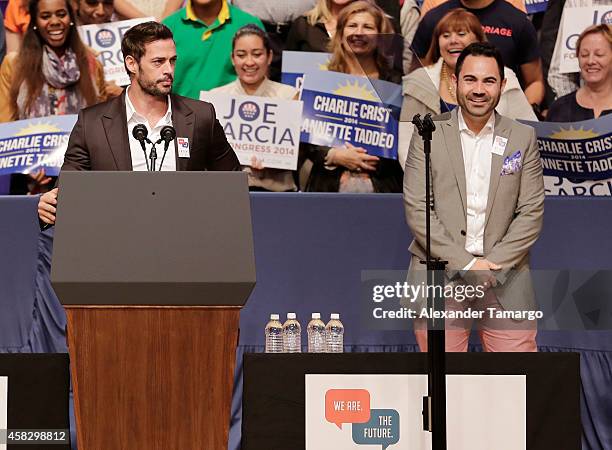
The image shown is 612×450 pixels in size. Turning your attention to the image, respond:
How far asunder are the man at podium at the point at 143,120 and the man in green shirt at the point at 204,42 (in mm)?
1539

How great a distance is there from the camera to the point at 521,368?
3447mm

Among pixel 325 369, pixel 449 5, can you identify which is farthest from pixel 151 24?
pixel 449 5

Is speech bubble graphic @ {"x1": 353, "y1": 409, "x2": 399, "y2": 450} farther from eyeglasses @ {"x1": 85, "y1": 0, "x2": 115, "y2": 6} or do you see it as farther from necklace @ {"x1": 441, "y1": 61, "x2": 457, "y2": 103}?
eyeglasses @ {"x1": 85, "y1": 0, "x2": 115, "y2": 6}

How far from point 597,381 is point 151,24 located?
2666 mm

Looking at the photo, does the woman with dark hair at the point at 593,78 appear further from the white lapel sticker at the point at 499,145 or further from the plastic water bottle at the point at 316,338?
→ the plastic water bottle at the point at 316,338

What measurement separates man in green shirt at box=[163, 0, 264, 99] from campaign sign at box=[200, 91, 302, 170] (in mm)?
127

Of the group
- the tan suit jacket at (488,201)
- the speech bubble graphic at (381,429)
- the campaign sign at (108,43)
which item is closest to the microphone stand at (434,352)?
the speech bubble graphic at (381,429)

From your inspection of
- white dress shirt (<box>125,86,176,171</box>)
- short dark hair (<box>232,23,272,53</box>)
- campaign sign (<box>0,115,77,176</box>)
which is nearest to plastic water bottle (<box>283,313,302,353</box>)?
white dress shirt (<box>125,86,176,171</box>)

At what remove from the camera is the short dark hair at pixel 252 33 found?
→ 523 cm

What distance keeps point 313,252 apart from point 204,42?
1.26 meters

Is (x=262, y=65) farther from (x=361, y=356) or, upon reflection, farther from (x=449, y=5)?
(x=361, y=356)

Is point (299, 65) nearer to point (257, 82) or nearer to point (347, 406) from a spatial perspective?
point (257, 82)

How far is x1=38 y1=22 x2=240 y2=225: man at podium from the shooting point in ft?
11.8

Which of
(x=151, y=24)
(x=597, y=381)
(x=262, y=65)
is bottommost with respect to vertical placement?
(x=597, y=381)
